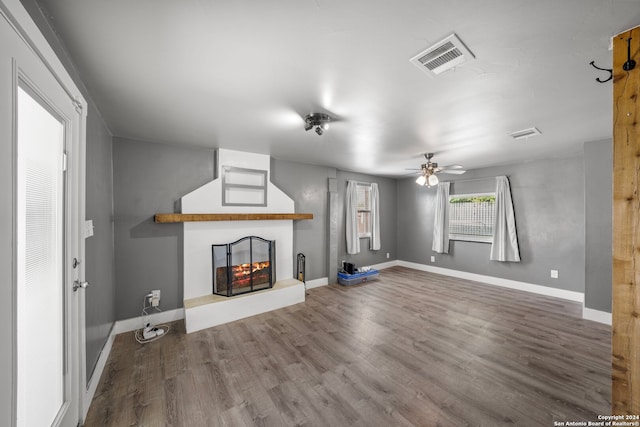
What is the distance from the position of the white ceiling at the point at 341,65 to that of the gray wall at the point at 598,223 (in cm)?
42

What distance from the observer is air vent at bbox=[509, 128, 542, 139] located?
2.80 m

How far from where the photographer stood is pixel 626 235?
3.76ft

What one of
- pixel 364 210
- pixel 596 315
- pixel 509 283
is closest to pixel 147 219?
pixel 364 210

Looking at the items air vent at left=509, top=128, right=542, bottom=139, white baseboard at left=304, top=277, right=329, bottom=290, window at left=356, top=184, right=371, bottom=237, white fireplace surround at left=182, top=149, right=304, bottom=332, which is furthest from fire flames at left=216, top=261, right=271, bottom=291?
air vent at left=509, top=128, right=542, bottom=139

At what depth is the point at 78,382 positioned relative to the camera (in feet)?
5.16

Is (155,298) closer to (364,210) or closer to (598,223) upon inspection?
(364,210)

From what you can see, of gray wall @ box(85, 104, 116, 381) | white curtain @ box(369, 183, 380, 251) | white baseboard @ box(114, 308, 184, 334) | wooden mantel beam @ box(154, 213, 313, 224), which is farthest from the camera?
white curtain @ box(369, 183, 380, 251)

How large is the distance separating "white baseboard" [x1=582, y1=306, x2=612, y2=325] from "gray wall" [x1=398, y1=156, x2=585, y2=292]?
968 mm

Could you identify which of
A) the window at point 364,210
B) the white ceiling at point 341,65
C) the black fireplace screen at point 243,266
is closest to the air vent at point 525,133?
the white ceiling at point 341,65

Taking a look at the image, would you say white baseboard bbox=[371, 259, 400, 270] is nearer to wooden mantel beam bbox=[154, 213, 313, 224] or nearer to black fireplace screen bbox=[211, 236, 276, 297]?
wooden mantel beam bbox=[154, 213, 313, 224]

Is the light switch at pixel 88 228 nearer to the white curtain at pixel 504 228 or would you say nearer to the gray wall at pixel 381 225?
the gray wall at pixel 381 225

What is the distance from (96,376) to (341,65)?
10.4 ft

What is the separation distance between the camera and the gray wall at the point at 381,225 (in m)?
5.47

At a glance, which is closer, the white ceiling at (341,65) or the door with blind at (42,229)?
the door with blind at (42,229)
